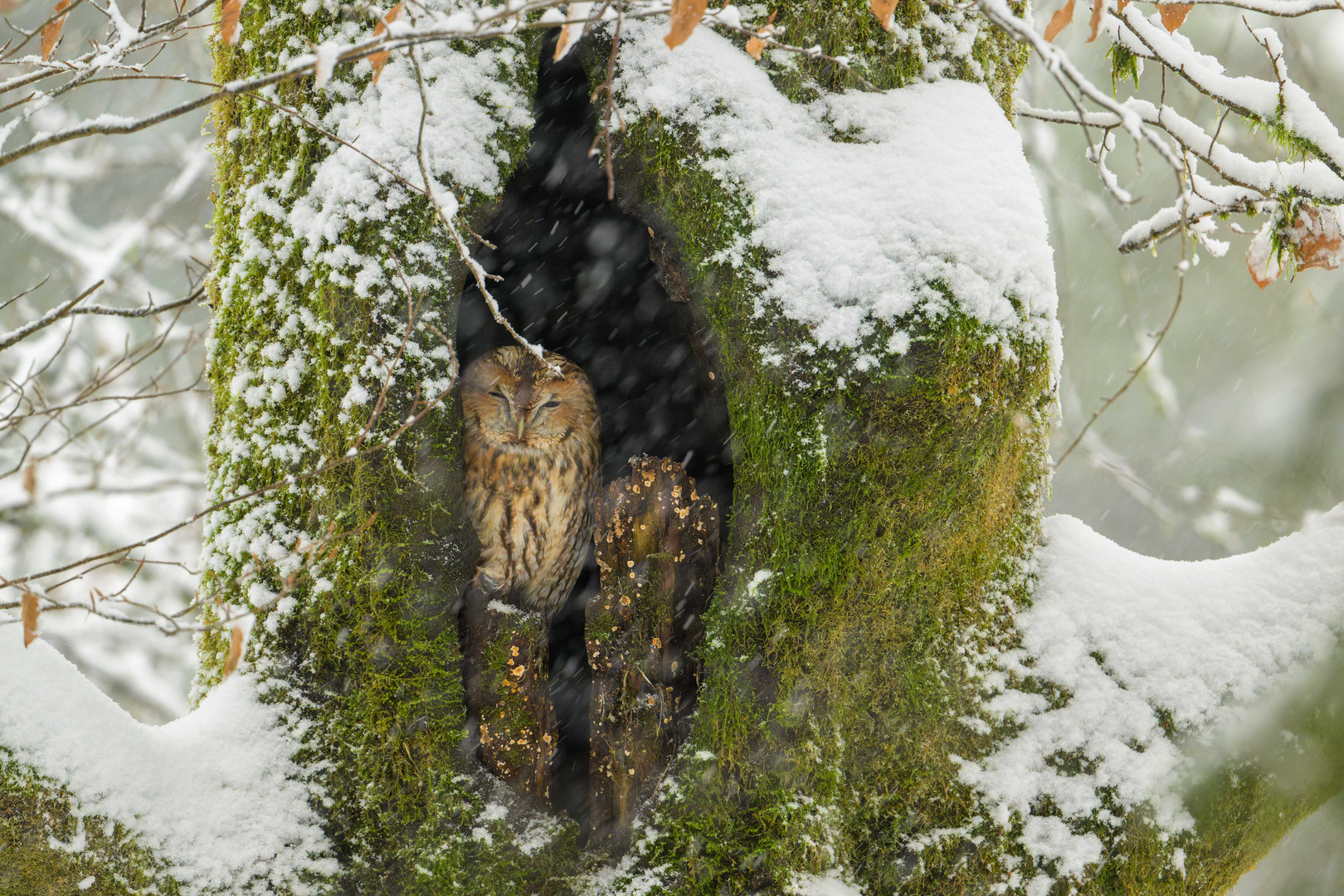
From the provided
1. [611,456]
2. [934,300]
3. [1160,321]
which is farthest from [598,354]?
[1160,321]

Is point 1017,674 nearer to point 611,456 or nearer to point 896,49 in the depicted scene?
point 896,49

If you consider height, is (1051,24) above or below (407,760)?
above

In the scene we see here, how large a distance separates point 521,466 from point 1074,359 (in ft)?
19.3

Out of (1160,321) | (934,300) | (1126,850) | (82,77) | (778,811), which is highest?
(1160,321)

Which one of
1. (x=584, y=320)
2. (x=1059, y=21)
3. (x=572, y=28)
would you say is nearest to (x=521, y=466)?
(x=584, y=320)

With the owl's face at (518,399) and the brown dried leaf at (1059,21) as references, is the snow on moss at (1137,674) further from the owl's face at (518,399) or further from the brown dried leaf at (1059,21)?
the owl's face at (518,399)

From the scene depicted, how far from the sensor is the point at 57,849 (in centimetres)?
162

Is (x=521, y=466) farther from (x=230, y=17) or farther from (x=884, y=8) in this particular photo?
(x=884, y=8)

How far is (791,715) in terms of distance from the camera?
1.97 metres

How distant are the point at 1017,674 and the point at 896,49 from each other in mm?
1584

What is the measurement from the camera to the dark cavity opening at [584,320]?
274 centimetres

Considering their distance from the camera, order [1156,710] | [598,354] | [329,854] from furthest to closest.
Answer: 1. [598,354]
2. [1156,710]
3. [329,854]

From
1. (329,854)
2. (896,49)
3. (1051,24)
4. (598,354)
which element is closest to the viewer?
(1051,24)

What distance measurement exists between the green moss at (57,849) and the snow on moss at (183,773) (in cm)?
2
